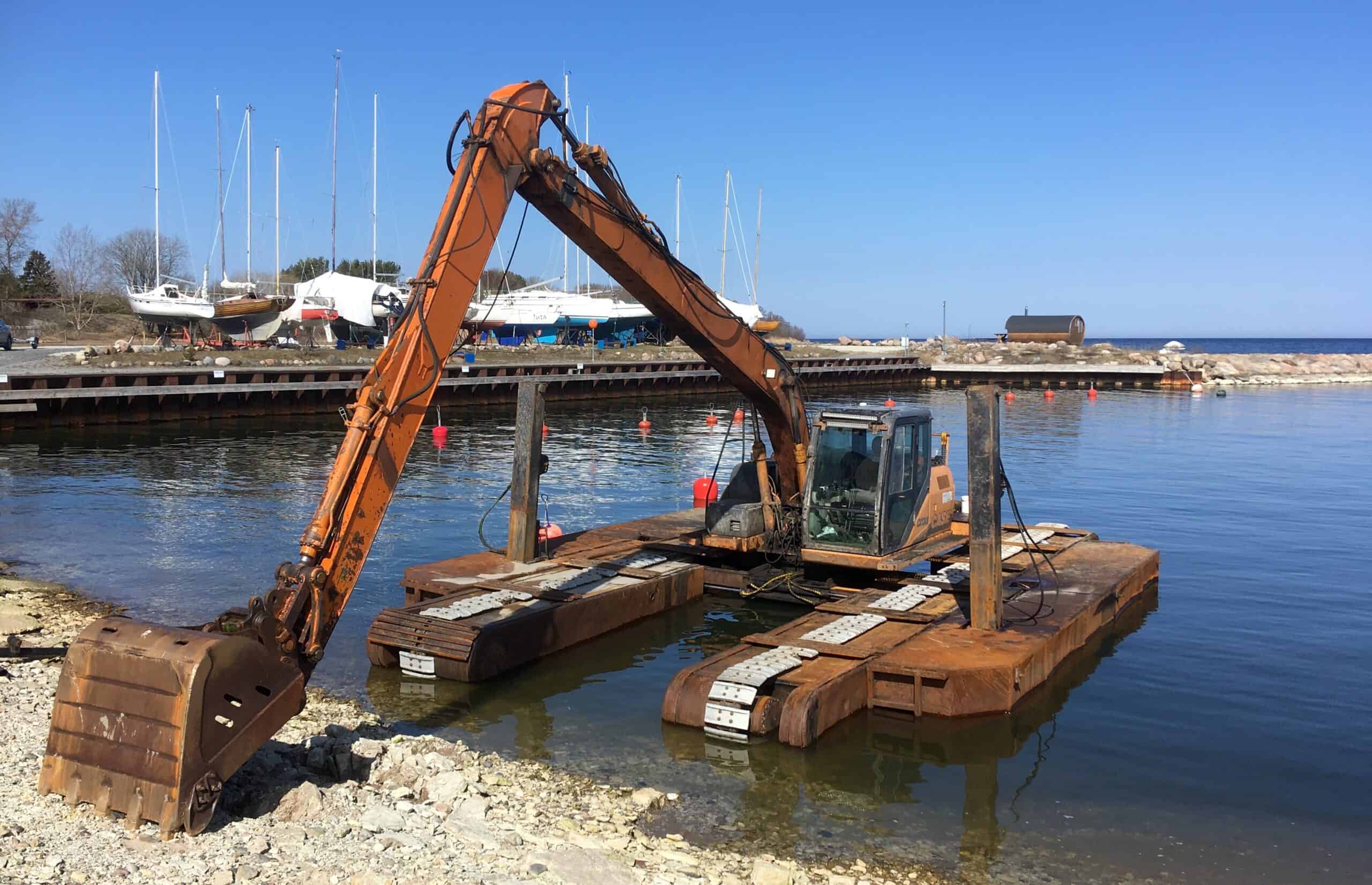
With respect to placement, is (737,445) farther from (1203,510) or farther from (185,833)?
(185,833)

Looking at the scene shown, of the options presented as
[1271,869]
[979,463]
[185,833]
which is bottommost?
[1271,869]

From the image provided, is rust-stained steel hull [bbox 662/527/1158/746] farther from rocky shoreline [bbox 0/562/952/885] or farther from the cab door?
rocky shoreline [bbox 0/562/952/885]

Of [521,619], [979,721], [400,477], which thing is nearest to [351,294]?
[521,619]

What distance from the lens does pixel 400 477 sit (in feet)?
33.6

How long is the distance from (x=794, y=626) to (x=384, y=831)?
590cm

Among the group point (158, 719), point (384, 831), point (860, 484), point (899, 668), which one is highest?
point (860, 484)

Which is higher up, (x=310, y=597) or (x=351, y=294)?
(x=351, y=294)

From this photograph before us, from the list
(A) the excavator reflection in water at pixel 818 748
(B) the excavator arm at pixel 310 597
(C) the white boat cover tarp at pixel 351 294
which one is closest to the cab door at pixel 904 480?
(A) the excavator reflection in water at pixel 818 748

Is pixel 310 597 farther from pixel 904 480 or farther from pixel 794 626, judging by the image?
pixel 904 480

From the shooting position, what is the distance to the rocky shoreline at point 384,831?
21.4 feet

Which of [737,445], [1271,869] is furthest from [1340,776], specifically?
[737,445]

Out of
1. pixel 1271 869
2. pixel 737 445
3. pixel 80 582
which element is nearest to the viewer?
pixel 1271 869

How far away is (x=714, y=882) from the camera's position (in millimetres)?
7137

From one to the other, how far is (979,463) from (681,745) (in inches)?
170
